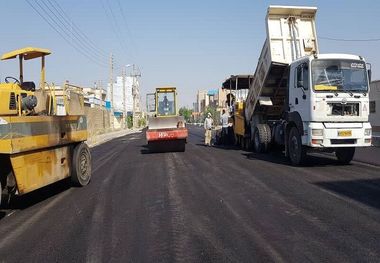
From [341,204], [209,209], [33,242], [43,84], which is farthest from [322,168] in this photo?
[33,242]

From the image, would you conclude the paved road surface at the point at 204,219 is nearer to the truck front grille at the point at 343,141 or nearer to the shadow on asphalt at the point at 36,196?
the shadow on asphalt at the point at 36,196

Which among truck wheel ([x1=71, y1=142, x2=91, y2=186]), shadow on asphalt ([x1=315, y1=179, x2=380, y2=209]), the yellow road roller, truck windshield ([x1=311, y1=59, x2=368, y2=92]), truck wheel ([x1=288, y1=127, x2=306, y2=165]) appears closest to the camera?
the yellow road roller

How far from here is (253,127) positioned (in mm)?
18031

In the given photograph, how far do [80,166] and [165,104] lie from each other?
35.4 feet

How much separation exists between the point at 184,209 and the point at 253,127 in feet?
35.9

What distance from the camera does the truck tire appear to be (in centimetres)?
1670

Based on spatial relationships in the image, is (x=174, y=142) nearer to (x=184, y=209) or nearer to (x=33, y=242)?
(x=184, y=209)

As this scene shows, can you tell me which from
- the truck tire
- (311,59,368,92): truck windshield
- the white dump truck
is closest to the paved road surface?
the white dump truck

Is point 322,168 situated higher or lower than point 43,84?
lower

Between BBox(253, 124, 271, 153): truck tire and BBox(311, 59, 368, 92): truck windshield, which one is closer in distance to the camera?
BBox(311, 59, 368, 92): truck windshield

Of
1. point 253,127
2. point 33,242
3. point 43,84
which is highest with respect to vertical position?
point 43,84

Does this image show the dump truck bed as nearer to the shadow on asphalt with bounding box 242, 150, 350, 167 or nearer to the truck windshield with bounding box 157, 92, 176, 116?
the shadow on asphalt with bounding box 242, 150, 350, 167

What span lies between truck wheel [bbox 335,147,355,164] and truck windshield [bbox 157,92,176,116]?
932 cm

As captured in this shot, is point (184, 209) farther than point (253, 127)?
No
